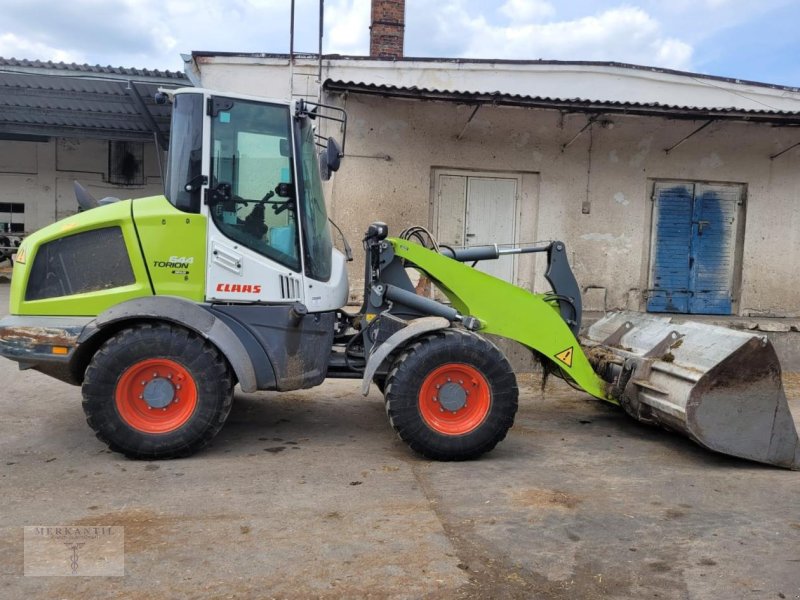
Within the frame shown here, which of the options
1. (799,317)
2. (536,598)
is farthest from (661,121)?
(536,598)

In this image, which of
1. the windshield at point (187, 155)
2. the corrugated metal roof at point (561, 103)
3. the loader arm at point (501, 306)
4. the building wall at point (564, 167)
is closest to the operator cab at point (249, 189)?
the windshield at point (187, 155)

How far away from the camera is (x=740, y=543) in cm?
350

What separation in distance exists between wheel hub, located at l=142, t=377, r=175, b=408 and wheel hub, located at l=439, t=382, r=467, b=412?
1823 mm

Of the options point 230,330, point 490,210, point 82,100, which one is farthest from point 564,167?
point 82,100

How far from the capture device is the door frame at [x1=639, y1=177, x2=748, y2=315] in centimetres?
978

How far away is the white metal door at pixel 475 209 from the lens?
31.0ft

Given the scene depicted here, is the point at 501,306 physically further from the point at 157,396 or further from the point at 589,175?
the point at 589,175

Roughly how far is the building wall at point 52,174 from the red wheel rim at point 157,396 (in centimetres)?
1362

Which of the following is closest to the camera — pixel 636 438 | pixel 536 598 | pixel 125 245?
pixel 536 598

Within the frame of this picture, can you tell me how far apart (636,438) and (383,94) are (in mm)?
4884

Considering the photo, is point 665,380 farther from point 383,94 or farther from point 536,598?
point 383,94

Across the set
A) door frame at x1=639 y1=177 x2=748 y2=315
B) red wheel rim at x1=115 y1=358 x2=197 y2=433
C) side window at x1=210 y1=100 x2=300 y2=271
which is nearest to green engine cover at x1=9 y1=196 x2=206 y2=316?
side window at x1=210 y1=100 x2=300 y2=271

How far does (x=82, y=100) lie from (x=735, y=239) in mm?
10975

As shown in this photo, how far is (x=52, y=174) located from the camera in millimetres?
17062
